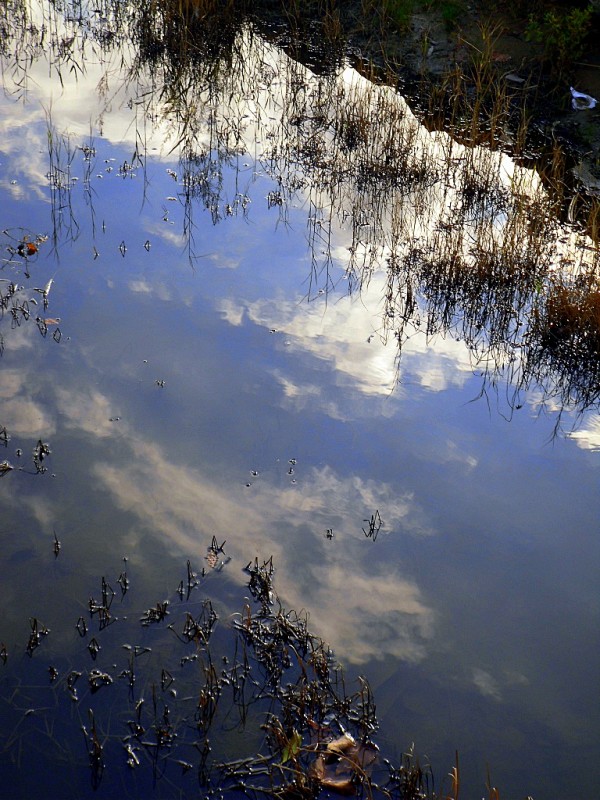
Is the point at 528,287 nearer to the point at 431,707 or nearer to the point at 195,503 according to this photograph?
the point at 195,503

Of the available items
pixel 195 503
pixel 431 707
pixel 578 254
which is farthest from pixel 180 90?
pixel 431 707

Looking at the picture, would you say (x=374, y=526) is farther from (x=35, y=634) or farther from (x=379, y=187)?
(x=379, y=187)

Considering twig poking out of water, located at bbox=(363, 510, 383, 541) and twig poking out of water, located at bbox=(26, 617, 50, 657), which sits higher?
twig poking out of water, located at bbox=(363, 510, 383, 541)

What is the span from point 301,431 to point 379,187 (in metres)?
3.83

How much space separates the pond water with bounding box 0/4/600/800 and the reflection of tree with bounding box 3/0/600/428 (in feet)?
0.13

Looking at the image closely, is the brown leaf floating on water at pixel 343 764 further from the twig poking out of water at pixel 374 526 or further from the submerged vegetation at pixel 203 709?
the twig poking out of water at pixel 374 526

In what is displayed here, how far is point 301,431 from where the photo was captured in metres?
4.97

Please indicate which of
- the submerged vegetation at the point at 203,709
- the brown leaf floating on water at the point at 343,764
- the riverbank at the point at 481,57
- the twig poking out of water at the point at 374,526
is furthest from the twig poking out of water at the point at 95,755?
the riverbank at the point at 481,57

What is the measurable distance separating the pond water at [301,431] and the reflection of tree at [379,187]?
0.04 metres

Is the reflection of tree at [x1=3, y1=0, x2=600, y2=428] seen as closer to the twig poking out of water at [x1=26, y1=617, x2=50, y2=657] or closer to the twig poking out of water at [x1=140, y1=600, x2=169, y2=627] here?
the twig poking out of water at [x1=140, y1=600, x2=169, y2=627]

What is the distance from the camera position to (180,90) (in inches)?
379

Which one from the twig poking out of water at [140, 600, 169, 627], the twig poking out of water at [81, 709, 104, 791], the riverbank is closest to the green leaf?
the twig poking out of water at [81, 709, 104, 791]

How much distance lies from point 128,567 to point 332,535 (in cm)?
107

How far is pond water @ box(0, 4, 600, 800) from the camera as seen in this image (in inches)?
137
